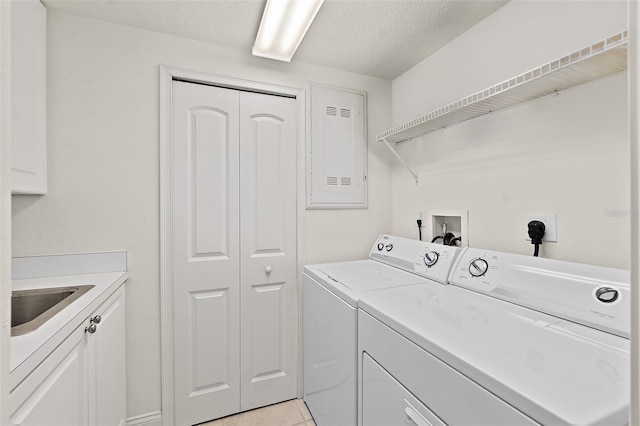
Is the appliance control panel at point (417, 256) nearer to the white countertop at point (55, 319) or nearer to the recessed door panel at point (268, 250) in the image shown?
the recessed door panel at point (268, 250)

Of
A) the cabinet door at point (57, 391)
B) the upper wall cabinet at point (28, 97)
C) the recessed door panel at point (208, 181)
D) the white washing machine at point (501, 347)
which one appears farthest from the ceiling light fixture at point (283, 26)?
the cabinet door at point (57, 391)

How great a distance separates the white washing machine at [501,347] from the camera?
26.9 inches

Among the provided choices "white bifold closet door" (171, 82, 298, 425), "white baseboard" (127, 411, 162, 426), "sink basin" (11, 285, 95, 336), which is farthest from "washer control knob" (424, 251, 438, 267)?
"white baseboard" (127, 411, 162, 426)

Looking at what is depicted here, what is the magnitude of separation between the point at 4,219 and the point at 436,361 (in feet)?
3.34

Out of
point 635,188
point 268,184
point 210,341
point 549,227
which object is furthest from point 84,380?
point 549,227

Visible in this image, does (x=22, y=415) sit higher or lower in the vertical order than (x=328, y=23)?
lower

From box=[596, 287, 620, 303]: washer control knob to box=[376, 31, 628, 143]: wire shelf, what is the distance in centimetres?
77

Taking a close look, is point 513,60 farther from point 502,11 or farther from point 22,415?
point 22,415

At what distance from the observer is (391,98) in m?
2.41

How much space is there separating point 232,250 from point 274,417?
1115 millimetres

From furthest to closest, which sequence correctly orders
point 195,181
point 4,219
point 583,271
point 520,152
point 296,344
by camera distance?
point 296,344
point 195,181
point 520,152
point 583,271
point 4,219

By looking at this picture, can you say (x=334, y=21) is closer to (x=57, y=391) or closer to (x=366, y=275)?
(x=366, y=275)

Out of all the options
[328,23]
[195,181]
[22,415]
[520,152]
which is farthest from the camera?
[195,181]

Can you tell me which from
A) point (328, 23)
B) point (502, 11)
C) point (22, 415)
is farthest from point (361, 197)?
point (22, 415)
